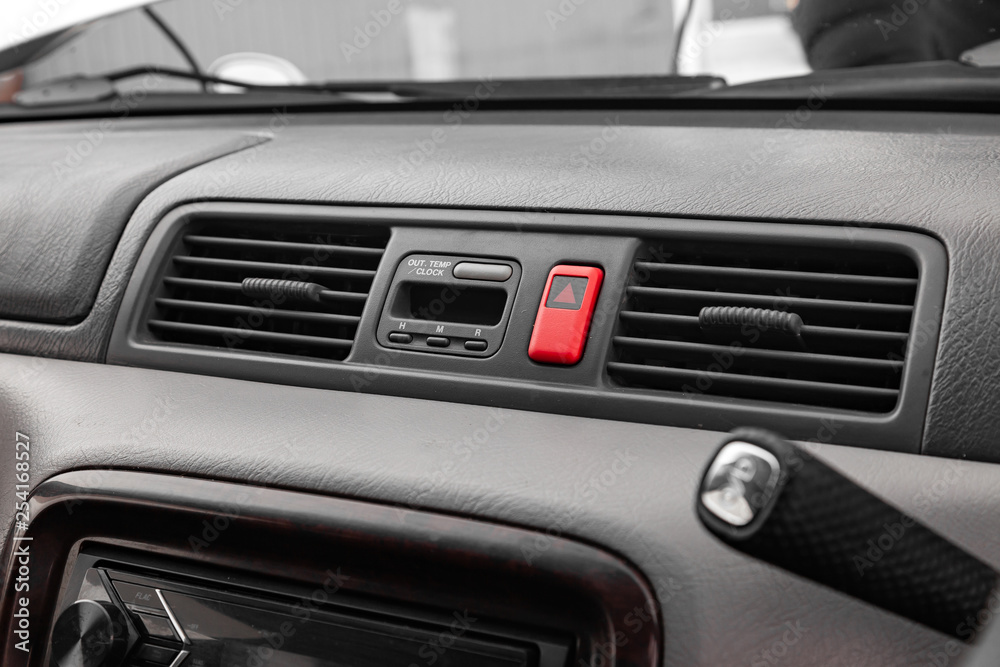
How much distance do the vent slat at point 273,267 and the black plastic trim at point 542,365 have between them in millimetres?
56

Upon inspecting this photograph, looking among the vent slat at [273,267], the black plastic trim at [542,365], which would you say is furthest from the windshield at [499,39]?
the vent slat at [273,267]

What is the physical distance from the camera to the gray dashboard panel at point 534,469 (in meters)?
0.86

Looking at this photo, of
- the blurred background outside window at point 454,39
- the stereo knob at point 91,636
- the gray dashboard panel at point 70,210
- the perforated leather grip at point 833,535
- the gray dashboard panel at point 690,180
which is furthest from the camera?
the blurred background outside window at point 454,39

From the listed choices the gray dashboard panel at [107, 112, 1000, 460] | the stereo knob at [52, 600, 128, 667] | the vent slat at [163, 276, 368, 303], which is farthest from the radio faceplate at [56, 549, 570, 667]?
the gray dashboard panel at [107, 112, 1000, 460]

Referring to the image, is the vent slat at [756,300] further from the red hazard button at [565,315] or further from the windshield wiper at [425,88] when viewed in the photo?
the windshield wiper at [425,88]

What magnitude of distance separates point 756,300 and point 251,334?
73 centimetres

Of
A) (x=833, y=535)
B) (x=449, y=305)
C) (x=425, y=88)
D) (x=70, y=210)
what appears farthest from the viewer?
(x=425, y=88)

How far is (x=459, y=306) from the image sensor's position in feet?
3.93

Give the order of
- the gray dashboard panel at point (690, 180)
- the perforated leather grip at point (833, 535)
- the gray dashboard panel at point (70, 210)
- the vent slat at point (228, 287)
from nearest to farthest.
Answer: the perforated leather grip at point (833, 535) → the gray dashboard panel at point (690, 180) → the vent slat at point (228, 287) → the gray dashboard panel at point (70, 210)

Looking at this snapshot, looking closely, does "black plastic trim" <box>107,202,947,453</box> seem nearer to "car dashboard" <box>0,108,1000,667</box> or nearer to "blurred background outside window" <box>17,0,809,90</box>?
"car dashboard" <box>0,108,1000,667</box>

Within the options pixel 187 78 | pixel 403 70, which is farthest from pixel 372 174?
pixel 187 78

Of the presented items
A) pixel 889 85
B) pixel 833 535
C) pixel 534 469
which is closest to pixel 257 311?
pixel 534 469

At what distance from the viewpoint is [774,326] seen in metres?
1.01

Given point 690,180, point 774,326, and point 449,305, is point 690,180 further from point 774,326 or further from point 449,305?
point 449,305
